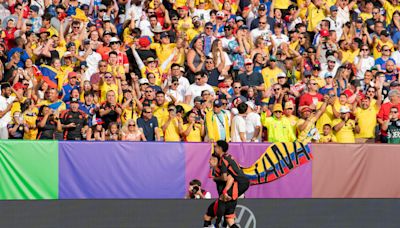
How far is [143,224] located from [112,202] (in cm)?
60

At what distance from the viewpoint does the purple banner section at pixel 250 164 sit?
612 inches

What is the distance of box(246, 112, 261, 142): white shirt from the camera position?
682 inches

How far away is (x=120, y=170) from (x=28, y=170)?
4.89 ft

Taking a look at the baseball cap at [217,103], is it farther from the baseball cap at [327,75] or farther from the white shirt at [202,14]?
the white shirt at [202,14]

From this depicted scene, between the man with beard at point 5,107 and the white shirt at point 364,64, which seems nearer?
the man with beard at point 5,107

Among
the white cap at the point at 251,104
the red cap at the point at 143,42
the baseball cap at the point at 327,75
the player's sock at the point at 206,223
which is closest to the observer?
the player's sock at the point at 206,223

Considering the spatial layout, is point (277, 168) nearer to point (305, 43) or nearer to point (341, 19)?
point (305, 43)

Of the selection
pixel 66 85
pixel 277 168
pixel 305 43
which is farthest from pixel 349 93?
pixel 66 85

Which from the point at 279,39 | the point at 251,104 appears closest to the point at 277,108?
the point at 251,104

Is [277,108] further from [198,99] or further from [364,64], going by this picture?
[364,64]

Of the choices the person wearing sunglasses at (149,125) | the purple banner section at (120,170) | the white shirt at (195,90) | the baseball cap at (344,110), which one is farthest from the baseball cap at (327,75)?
the purple banner section at (120,170)

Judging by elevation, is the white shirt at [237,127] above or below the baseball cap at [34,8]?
below

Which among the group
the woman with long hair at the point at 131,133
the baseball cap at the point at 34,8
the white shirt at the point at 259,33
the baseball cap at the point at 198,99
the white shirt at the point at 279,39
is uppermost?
the baseball cap at the point at 34,8

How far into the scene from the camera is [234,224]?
14.1 m
